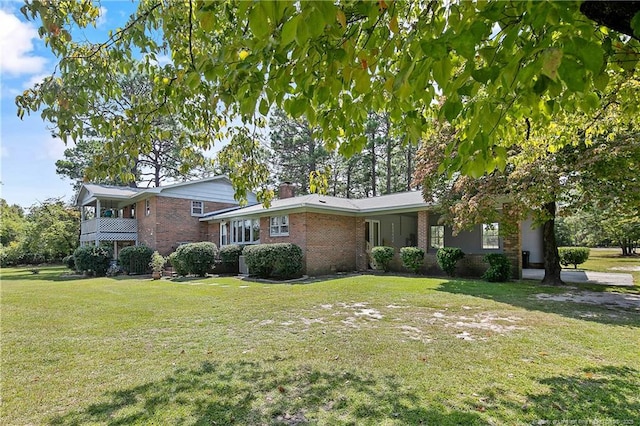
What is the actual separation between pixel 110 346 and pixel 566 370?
21.7 ft

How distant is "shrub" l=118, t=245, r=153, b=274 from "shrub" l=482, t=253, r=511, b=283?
17726mm

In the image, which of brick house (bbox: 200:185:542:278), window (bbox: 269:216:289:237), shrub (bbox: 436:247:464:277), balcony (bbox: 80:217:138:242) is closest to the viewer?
shrub (bbox: 436:247:464:277)

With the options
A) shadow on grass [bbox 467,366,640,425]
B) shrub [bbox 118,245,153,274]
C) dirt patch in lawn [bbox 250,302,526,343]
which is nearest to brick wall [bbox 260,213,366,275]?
A: shrub [bbox 118,245,153,274]

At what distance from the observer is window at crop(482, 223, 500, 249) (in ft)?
60.6

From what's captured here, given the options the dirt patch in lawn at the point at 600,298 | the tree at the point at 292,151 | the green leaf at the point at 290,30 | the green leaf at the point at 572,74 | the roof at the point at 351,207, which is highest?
the tree at the point at 292,151

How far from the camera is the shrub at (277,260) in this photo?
50.5 ft

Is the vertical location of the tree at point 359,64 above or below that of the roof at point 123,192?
below

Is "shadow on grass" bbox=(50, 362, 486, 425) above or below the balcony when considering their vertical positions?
below

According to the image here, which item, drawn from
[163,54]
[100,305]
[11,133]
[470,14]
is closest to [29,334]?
[100,305]

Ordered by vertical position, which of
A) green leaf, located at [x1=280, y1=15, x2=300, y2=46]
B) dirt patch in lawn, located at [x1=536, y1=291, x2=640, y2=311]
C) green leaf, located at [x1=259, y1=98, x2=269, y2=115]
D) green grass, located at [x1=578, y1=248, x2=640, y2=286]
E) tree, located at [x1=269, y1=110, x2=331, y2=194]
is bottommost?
green grass, located at [x1=578, y1=248, x2=640, y2=286]

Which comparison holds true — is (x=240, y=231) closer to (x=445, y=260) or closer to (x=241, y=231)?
(x=241, y=231)

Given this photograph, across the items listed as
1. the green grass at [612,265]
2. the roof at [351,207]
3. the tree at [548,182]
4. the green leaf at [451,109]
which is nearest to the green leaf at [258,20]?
the green leaf at [451,109]

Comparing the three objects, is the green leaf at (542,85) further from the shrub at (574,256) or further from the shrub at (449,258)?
the shrub at (574,256)

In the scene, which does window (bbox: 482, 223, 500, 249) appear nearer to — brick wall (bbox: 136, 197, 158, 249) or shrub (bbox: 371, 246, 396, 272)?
shrub (bbox: 371, 246, 396, 272)
